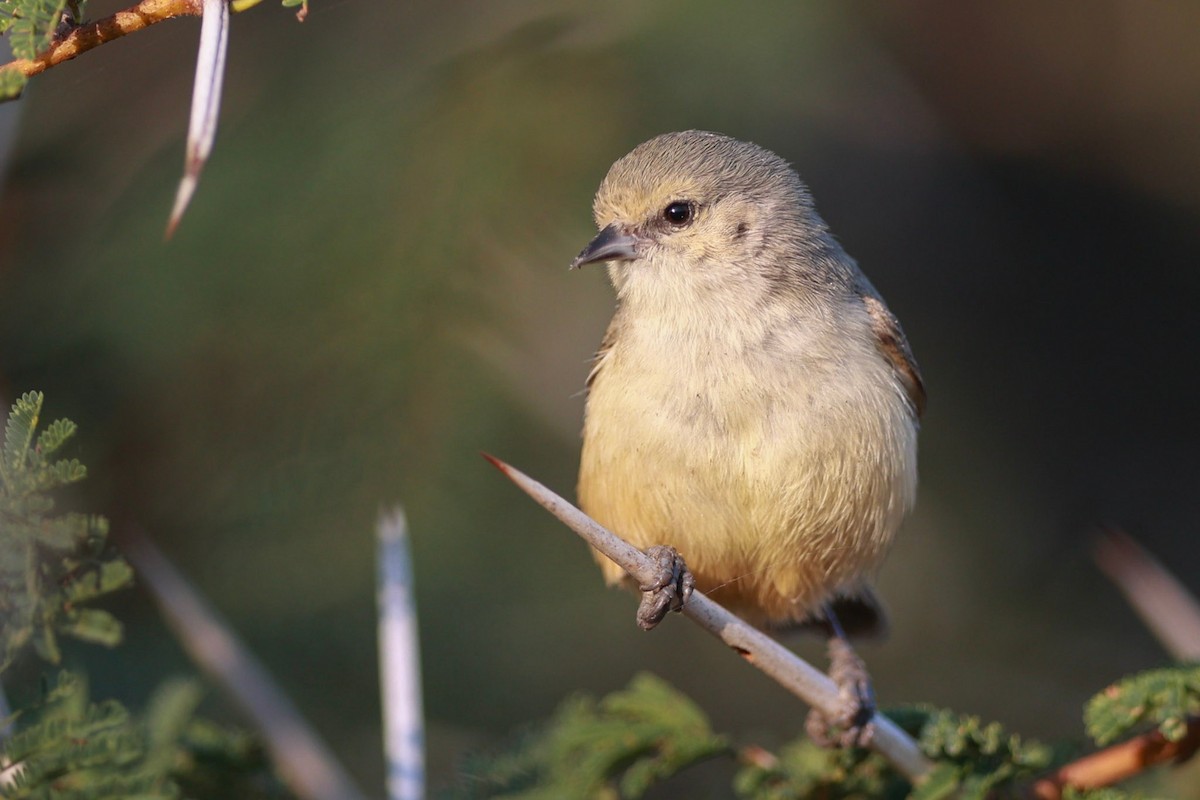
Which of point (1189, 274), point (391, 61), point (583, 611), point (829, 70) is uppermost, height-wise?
point (1189, 274)

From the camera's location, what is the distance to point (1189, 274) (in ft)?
16.3

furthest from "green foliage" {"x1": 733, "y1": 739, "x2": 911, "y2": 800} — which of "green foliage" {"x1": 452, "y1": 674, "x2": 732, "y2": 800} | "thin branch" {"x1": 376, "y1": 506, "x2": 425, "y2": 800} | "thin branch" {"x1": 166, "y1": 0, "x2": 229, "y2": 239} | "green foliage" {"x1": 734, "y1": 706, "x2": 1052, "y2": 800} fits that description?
"thin branch" {"x1": 166, "y1": 0, "x2": 229, "y2": 239}

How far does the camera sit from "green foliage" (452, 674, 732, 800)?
2928 millimetres

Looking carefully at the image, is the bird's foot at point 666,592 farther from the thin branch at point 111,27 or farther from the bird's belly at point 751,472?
the thin branch at point 111,27

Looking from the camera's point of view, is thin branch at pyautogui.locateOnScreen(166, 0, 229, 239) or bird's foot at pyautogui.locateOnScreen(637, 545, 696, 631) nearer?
thin branch at pyautogui.locateOnScreen(166, 0, 229, 239)

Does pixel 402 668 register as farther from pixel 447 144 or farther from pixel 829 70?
pixel 829 70

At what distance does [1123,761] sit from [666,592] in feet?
3.47

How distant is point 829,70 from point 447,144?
1525 mm

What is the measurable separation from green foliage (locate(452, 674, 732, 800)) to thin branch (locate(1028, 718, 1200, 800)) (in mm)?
768

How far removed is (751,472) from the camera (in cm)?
272

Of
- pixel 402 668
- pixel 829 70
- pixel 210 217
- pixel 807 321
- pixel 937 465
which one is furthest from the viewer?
pixel 937 465

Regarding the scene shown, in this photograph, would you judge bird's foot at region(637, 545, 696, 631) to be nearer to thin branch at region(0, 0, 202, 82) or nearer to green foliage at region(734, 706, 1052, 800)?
green foliage at region(734, 706, 1052, 800)

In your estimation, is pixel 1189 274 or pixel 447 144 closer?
pixel 447 144

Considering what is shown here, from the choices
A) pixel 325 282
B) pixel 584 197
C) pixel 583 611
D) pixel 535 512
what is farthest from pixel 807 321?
pixel 583 611
